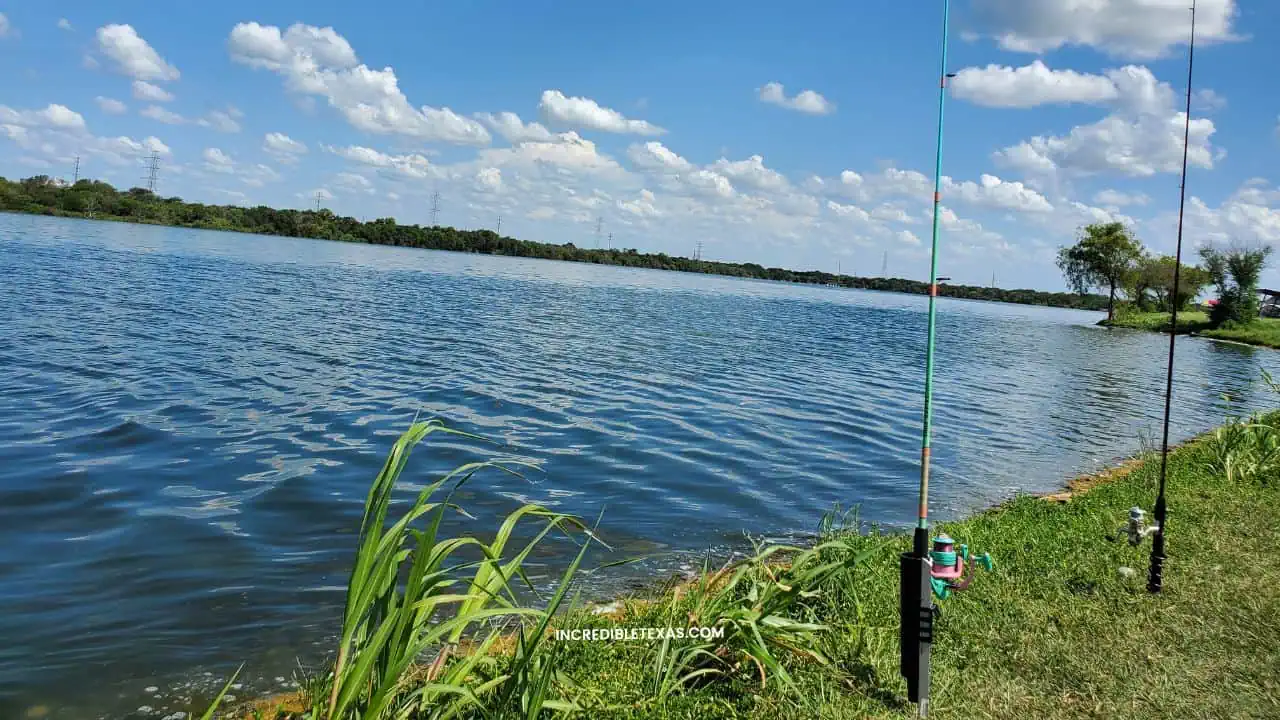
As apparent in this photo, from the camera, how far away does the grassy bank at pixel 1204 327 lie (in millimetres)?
59719

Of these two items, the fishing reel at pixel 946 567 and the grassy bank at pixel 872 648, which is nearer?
the grassy bank at pixel 872 648

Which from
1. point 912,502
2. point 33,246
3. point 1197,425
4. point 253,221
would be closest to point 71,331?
point 912,502

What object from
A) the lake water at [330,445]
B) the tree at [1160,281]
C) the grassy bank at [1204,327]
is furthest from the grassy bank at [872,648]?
the tree at [1160,281]

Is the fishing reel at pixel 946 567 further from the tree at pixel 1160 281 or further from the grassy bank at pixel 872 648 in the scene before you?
the tree at pixel 1160 281

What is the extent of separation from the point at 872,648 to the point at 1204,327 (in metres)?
80.5

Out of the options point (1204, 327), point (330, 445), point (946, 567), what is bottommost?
point (330, 445)

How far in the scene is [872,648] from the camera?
5.24 metres

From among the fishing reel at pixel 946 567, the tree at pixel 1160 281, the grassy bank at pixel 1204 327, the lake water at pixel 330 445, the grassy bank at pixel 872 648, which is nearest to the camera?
the grassy bank at pixel 872 648

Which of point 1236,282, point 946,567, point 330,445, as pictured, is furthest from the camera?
point 1236,282

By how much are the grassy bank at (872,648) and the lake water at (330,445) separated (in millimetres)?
1686

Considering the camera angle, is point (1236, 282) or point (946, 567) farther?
point (1236, 282)

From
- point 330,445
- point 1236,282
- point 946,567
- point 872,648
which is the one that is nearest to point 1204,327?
point 1236,282

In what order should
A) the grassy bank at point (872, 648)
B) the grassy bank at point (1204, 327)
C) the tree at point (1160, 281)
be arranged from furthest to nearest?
1. the tree at point (1160, 281)
2. the grassy bank at point (1204, 327)
3. the grassy bank at point (872, 648)

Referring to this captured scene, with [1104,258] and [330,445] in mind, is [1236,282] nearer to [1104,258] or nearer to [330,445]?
[1104,258]
